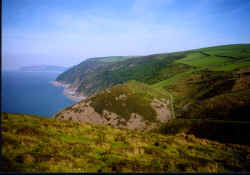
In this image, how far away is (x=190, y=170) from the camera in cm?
834

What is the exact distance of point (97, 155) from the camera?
9.08 metres

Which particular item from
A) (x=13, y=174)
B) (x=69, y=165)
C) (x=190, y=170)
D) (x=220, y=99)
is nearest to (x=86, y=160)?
(x=69, y=165)

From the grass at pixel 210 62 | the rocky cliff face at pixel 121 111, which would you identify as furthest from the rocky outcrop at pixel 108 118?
the grass at pixel 210 62

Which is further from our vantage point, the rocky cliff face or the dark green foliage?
the rocky cliff face

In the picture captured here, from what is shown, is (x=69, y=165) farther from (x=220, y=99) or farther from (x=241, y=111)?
(x=220, y=99)

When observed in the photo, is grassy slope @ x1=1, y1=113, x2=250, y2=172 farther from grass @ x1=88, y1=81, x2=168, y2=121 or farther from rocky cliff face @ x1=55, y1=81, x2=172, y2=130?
grass @ x1=88, y1=81, x2=168, y2=121

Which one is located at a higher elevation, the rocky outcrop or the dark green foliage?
the dark green foliage

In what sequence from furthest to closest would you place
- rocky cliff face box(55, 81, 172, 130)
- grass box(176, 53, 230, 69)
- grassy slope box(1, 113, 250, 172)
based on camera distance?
grass box(176, 53, 230, 69), rocky cliff face box(55, 81, 172, 130), grassy slope box(1, 113, 250, 172)

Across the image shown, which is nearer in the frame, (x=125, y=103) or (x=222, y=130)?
(x=222, y=130)

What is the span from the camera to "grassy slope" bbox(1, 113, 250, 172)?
698 centimetres

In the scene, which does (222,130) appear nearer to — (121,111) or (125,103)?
(121,111)

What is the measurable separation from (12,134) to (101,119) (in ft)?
129

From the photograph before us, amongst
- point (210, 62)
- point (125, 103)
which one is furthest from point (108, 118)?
point (210, 62)

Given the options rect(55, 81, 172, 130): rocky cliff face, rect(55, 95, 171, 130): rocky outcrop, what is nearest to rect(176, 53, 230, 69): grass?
rect(55, 81, 172, 130): rocky cliff face
